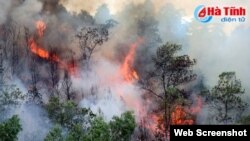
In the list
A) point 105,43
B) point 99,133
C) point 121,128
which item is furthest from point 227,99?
point 105,43

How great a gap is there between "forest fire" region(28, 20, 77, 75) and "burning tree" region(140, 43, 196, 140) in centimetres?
728

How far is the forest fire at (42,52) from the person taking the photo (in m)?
46.5

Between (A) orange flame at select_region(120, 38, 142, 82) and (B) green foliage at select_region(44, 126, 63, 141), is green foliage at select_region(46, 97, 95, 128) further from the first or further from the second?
(A) orange flame at select_region(120, 38, 142, 82)

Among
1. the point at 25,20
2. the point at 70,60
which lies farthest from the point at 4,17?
the point at 70,60

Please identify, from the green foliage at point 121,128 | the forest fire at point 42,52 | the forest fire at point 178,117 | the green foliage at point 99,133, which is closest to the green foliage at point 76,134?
the green foliage at point 99,133

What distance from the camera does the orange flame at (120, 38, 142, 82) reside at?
46.0m

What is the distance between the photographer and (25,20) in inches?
1816

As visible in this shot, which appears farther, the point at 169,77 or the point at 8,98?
the point at 169,77

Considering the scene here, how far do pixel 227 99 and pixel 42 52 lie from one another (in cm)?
1813

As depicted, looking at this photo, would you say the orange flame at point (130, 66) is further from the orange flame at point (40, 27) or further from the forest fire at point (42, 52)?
the orange flame at point (40, 27)

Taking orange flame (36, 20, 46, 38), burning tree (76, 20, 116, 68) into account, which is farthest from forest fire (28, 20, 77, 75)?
burning tree (76, 20, 116, 68)

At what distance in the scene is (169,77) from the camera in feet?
138

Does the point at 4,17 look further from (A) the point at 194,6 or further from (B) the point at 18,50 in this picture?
(A) the point at 194,6

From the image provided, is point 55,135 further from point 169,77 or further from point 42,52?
Result: point 42,52
